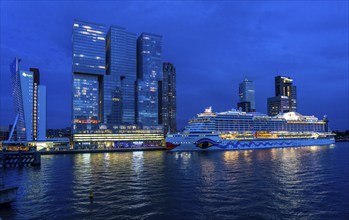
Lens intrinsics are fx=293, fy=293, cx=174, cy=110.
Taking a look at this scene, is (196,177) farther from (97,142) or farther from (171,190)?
(97,142)

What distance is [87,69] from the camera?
18638 cm

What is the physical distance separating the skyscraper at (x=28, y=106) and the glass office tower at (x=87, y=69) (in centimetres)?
1994

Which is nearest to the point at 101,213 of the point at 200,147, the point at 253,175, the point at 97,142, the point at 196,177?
the point at 196,177

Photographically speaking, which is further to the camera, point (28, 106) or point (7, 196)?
point (28, 106)

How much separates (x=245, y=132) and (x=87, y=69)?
107 metres

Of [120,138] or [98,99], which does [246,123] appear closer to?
[120,138]

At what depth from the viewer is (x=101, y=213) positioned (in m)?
26.0

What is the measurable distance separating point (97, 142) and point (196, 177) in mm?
139037

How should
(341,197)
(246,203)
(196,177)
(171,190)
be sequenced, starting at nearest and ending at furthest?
1. (246,203)
2. (341,197)
3. (171,190)
4. (196,177)

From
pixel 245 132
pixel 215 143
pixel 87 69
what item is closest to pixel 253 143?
pixel 245 132

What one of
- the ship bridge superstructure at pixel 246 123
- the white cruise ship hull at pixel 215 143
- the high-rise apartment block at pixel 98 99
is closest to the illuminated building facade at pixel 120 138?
the high-rise apartment block at pixel 98 99

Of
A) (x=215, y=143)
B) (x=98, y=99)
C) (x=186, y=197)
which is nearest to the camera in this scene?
(x=186, y=197)

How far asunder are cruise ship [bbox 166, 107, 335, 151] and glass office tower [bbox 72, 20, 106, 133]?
8102 centimetres

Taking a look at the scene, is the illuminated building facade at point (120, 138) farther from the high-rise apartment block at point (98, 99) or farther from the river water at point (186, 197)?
the river water at point (186, 197)
